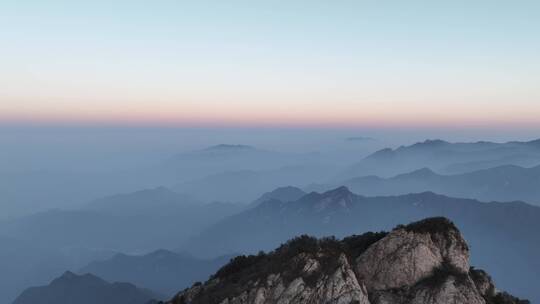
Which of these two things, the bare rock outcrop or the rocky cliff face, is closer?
the rocky cliff face

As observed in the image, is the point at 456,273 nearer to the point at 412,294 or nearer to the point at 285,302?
the point at 412,294

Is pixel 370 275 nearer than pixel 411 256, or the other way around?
pixel 411 256

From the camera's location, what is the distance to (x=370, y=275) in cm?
5806

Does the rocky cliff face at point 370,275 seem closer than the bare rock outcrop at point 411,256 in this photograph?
Yes

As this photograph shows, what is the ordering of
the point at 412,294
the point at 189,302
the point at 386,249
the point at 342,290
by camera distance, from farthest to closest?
the point at 189,302
the point at 386,249
the point at 412,294
the point at 342,290

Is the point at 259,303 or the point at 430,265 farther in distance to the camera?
the point at 430,265

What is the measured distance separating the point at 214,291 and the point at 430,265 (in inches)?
1241

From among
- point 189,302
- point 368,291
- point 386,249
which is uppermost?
point 386,249

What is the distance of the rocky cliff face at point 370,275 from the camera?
5141 centimetres

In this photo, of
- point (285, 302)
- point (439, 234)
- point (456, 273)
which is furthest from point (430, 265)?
point (285, 302)

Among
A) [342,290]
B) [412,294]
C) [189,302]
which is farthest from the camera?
[189,302]

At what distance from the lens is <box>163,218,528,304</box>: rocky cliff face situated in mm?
51406

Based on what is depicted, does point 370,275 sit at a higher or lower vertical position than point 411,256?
lower

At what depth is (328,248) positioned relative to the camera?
187 ft
